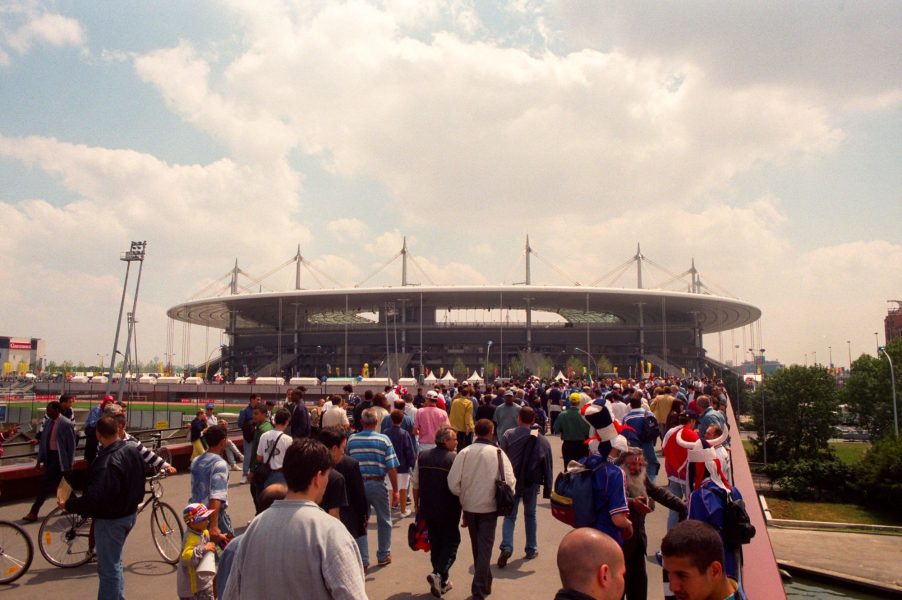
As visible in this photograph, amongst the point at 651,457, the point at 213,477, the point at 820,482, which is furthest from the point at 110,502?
the point at 820,482

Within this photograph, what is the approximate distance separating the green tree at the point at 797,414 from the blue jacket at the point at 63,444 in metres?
52.5

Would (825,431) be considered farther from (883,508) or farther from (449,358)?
(449,358)

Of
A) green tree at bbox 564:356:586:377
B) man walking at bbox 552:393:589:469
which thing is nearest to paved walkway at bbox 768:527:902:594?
man walking at bbox 552:393:589:469

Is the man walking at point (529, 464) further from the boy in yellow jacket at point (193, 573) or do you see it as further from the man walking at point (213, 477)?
the boy in yellow jacket at point (193, 573)

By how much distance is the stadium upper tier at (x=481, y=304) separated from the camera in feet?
273

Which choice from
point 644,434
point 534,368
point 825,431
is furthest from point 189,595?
point 534,368

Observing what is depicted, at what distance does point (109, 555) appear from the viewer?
17.7ft

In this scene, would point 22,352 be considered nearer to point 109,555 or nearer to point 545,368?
point 545,368

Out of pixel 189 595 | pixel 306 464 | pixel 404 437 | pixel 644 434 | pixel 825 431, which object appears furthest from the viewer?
pixel 825 431

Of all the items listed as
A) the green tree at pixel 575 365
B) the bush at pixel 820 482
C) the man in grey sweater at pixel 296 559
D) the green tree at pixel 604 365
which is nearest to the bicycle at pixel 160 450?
the man in grey sweater at pixel 296 559

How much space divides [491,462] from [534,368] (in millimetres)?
82361

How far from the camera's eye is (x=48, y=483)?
923 cm

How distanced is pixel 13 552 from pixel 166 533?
1446mm

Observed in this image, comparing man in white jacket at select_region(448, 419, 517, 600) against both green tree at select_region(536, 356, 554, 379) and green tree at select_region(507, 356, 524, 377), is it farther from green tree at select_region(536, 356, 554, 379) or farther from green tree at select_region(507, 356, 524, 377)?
green tree at select_region(536, 356, 554, 379)
